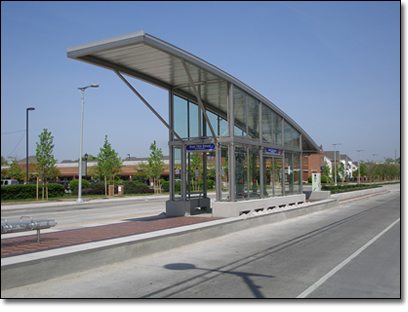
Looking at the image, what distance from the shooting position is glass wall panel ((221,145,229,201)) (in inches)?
570

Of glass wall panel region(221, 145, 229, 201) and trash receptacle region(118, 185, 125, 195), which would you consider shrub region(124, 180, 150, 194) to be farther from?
glass wall panel region(221, 145, 229, 201)

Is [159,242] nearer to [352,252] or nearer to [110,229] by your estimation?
[110,229]

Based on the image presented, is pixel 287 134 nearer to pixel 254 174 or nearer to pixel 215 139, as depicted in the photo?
pixel 254 174

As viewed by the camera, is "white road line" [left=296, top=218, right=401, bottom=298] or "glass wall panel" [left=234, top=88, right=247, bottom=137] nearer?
"white road line" [left=296, top=218, right=401, bottom=298]

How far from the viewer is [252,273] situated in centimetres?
733

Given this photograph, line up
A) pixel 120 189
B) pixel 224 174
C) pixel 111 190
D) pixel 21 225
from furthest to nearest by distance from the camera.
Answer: pixel 120 189
pixel 111 190
pixel 224 174
pixel 21 225

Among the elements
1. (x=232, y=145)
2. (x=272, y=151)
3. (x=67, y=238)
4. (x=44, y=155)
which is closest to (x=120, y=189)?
(x=44, y=155)

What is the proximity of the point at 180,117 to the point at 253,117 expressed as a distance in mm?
3239

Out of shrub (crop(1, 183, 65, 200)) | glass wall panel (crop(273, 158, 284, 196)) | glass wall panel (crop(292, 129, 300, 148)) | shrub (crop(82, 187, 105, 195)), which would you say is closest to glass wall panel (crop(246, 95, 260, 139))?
glass wall panel (crop(273, 158, 284, 196))

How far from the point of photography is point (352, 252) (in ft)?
30.9

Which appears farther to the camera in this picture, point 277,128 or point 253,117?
point 277,128

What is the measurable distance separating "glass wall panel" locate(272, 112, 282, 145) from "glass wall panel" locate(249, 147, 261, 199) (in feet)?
8.35

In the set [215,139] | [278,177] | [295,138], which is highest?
[295,138]

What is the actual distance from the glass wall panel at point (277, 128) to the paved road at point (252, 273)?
7.94 m
